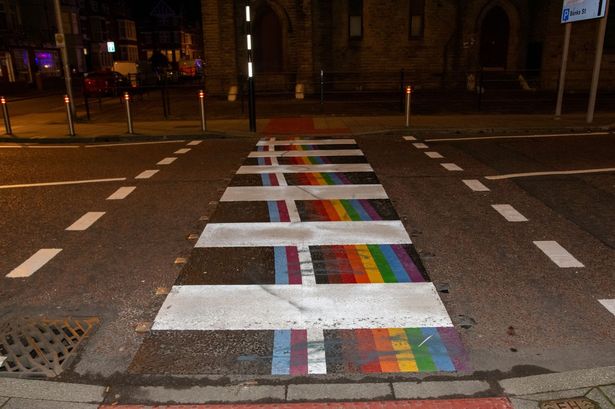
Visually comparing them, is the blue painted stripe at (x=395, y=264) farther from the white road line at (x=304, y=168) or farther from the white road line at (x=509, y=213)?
the white road line at (x=304, y=168)

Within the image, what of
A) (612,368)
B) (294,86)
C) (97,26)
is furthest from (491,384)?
(97,26)

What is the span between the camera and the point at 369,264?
527cm

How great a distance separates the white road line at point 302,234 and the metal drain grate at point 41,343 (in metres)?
1.92

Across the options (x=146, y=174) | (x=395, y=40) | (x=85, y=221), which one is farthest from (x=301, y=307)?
(x=395, y=40)

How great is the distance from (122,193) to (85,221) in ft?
4.81

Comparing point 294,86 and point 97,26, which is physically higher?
point 97,26

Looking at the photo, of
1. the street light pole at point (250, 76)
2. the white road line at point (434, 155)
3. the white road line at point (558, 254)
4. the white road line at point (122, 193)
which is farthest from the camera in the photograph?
the street light pole at point (250, 76)

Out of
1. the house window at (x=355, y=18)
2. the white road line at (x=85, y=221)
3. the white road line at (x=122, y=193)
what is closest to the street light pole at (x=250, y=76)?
the white road line at (x=122, y=193)

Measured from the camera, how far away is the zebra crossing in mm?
3662

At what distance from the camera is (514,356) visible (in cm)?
366

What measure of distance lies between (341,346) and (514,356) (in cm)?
120

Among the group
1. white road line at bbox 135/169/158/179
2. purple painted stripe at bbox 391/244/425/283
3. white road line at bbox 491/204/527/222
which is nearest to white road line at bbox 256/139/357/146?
white road line at bbox 135/169/158/179

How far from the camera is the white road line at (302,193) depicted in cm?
775

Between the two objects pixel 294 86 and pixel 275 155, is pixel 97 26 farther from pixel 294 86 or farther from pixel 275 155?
pixel 275 155
